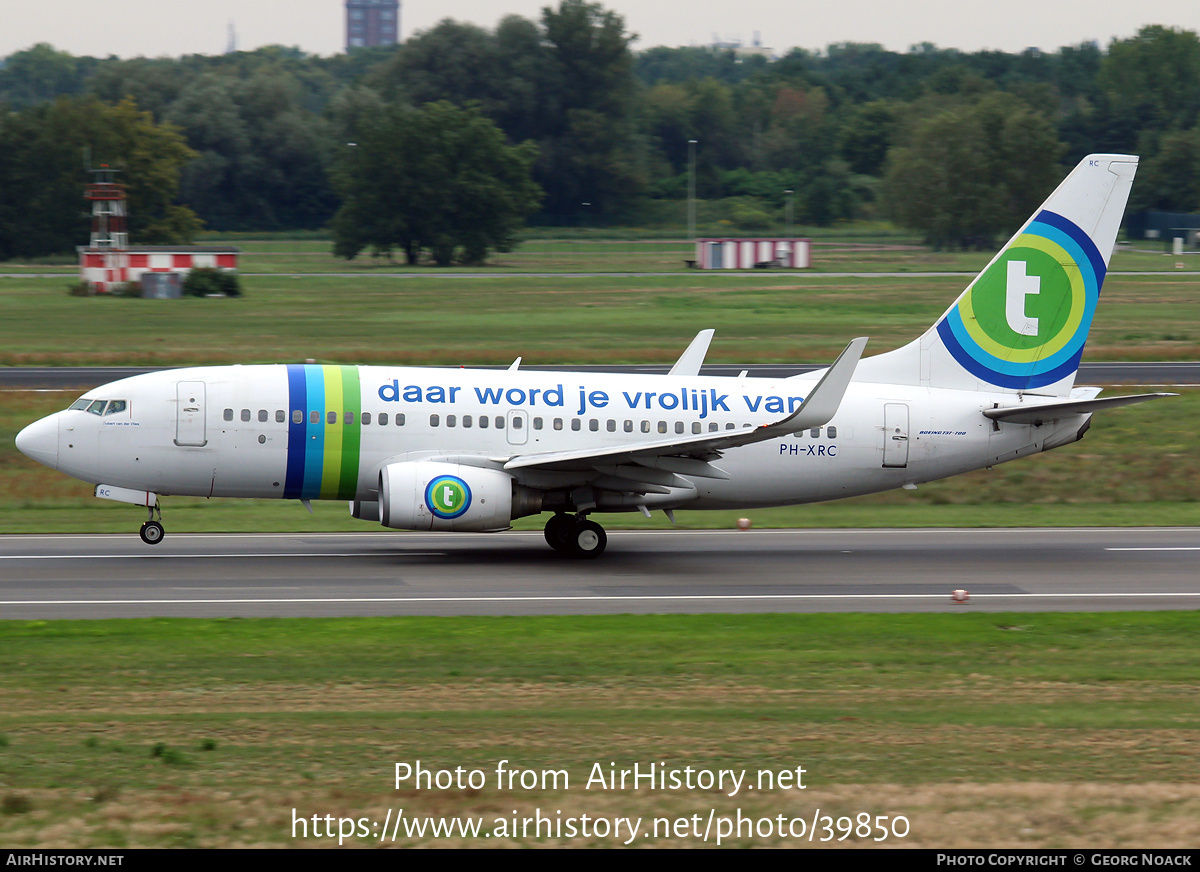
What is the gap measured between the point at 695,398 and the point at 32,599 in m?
13.0

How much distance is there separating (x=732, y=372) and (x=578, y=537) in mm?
24930

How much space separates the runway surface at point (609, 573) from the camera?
22.6 metres

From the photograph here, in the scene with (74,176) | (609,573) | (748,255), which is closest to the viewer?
(609,573)

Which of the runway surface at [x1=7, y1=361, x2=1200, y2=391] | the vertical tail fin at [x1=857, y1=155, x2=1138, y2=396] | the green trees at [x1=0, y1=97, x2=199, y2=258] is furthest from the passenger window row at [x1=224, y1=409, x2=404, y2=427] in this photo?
the green trees at [x1=0, y1=97, x2=199, y2=258]

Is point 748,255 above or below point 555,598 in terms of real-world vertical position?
above

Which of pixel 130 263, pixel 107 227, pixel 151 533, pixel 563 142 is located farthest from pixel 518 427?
pixel 563 142

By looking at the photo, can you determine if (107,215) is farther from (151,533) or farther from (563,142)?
(151,533)

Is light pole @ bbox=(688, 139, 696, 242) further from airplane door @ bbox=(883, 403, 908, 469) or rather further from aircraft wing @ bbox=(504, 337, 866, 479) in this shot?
aircraft wing @ bbox=(504, 337, 866, 479)

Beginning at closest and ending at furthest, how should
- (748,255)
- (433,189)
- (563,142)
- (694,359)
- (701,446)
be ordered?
(701,446) → (694,359) → (748,255) → (433,189) → (563,142)

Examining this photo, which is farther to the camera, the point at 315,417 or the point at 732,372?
the point at 732,372

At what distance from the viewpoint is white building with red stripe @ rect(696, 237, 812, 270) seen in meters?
112

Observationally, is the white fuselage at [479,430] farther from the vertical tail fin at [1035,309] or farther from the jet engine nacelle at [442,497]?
the jet engine nacelle at [442,497]

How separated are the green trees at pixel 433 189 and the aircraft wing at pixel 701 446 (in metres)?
92.6

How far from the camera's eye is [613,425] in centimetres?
2766
